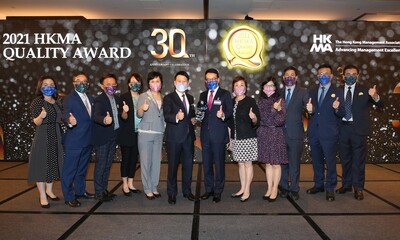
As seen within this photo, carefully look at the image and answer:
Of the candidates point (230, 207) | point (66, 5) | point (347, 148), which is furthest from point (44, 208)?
point (66, 5)

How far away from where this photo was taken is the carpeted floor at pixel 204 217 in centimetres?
352

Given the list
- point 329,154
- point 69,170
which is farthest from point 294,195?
point 69,170

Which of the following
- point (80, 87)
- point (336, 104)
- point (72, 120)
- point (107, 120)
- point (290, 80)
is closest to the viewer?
point (72, 120)

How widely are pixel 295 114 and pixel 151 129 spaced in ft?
5.95

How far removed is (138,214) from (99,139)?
42.9 inches

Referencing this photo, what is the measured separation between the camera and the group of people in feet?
14.7

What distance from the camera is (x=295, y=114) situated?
4.74 metres

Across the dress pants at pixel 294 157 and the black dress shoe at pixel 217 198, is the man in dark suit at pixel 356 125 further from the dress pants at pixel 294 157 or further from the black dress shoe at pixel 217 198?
the black dress shoe at pixel 217 198

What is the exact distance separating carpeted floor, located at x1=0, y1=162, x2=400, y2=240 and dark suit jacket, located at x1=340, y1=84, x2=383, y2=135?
2.97 ft

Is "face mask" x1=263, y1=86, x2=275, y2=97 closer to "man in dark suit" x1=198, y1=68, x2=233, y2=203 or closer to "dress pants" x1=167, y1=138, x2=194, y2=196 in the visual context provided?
"man in dark suit" x1=198, y1=68, x2=233, y2=203

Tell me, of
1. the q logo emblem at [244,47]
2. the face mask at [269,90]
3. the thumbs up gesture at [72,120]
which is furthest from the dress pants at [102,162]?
the q logo emblem at [244,47]

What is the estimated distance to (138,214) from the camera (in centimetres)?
416

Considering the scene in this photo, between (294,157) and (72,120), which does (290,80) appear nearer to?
(294,157)

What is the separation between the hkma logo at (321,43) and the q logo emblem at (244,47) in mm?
1068
